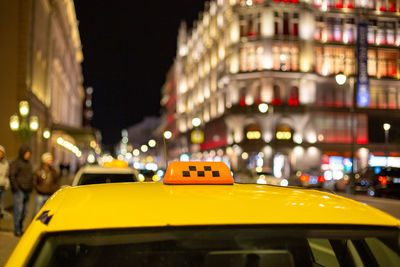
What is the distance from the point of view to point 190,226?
5.93 feet

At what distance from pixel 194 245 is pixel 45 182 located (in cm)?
959

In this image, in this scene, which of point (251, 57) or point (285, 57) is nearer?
point (285, 57)

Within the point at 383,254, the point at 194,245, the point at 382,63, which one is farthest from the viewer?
the point at 382,63

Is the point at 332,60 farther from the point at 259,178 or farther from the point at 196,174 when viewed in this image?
the point at 196,174

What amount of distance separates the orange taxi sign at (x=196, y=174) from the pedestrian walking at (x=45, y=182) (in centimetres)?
877

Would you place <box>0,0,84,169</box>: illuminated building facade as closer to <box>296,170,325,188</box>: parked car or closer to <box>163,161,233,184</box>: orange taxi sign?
<box>296,170,325,188</box>: parked car

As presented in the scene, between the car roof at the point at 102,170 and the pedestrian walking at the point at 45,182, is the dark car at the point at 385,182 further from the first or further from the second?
the pedestrian walking at the point at 45,182

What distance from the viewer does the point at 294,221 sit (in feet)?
6.20

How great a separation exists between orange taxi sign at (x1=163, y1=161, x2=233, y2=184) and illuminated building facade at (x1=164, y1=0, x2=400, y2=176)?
51.5 m

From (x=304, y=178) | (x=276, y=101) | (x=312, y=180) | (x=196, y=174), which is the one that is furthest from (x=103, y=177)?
(x=276, y=101)

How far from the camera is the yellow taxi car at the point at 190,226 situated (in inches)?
69.6

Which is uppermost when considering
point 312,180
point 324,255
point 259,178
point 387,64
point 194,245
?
point 387,64

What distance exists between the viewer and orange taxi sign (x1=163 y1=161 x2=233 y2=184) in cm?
266

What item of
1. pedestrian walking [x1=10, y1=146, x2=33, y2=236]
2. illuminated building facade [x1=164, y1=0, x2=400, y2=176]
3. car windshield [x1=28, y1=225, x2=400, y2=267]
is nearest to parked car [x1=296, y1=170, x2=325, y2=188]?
illuminated building facade [x1=164, y1=0, x2=400, y2=176]
